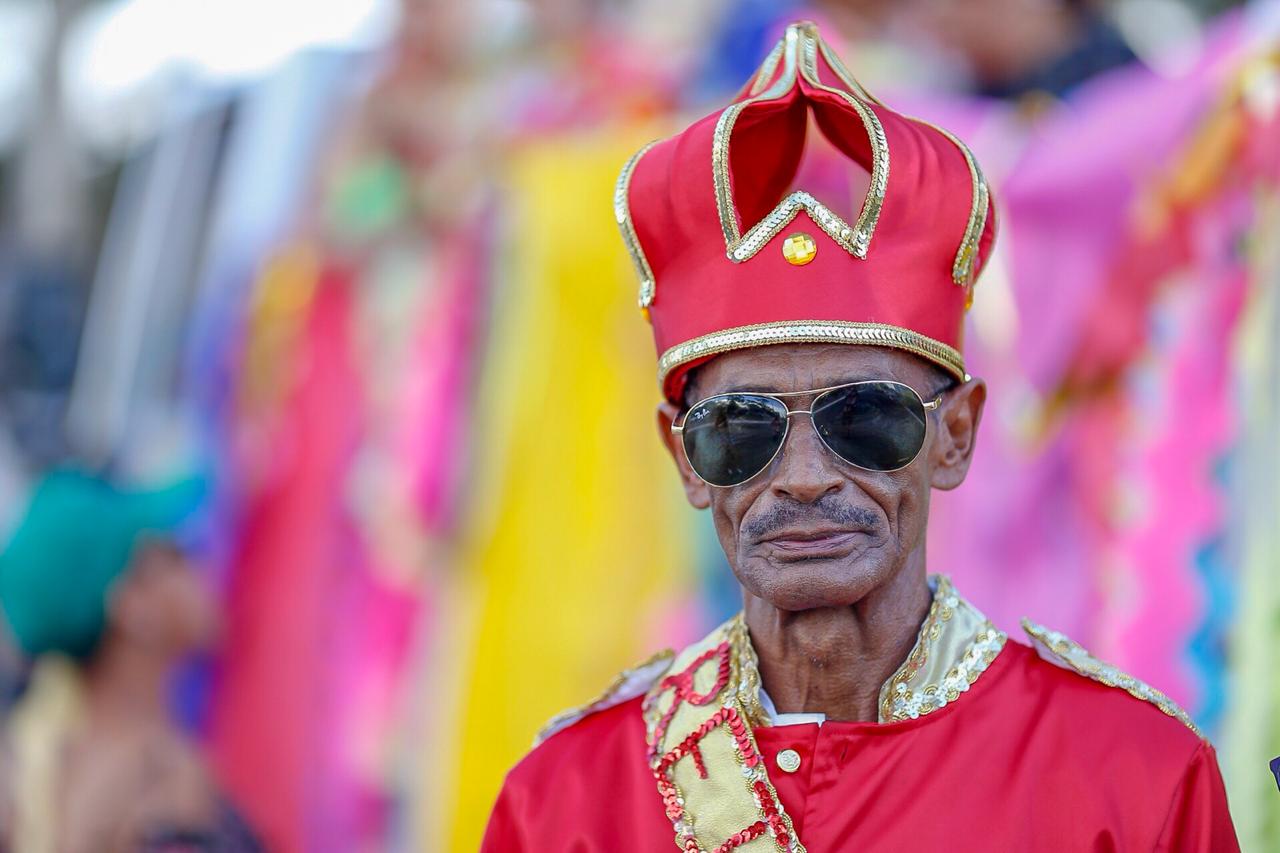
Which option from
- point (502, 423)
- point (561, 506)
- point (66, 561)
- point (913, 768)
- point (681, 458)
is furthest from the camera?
point (502, 423)

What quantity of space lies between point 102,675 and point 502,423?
3.77 ft

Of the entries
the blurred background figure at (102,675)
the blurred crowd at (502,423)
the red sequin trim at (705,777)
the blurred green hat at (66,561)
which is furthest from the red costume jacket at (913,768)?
the blurred green hat at (66,561)

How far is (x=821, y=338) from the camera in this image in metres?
1.91

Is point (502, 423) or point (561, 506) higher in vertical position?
point (502, 423)

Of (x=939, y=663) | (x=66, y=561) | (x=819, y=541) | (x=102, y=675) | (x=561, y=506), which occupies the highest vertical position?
(x=561, y=506)

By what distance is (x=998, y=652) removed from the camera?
6.49 ft

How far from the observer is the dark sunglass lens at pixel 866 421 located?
1903 mm

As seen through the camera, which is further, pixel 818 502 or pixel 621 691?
pixel 621 691

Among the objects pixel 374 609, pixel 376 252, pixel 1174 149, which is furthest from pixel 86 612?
pixel 1174 149

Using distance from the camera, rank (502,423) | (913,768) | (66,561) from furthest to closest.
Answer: (502,423), (66,561), (913,768)

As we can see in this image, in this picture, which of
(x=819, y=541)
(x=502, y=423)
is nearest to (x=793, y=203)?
(x=819, y=541)

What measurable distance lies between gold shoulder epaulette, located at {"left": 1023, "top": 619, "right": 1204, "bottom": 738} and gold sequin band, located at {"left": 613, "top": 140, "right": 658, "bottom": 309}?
2.01ft

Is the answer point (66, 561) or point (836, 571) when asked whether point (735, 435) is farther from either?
point (66, 561)

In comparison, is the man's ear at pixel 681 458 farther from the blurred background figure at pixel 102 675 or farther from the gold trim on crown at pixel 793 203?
the blurred background figure at pixel 102 675
